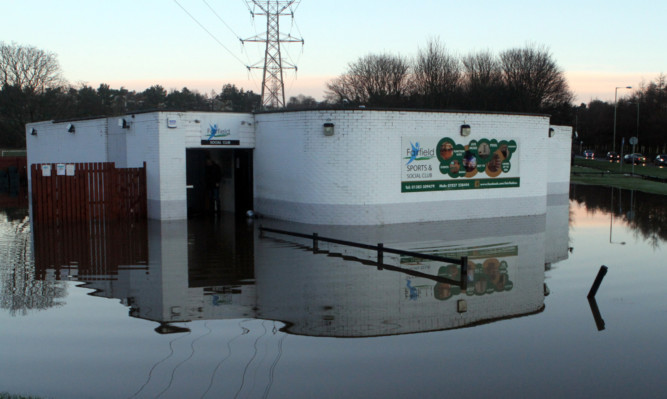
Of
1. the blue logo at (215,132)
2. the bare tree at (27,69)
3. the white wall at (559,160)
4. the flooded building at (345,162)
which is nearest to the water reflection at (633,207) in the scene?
the white wall at (559,160)

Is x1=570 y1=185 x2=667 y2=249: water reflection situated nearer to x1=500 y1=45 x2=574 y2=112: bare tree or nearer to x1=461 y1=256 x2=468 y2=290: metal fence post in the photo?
x1=461 y1=256 x2=468 y2=290: metal fence post

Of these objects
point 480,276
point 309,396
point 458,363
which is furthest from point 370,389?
point 480,276

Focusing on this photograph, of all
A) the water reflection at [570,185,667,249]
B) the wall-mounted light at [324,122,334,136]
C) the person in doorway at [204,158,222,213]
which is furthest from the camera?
the person in doorway at [204,158,222,213]

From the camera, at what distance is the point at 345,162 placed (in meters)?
18.7

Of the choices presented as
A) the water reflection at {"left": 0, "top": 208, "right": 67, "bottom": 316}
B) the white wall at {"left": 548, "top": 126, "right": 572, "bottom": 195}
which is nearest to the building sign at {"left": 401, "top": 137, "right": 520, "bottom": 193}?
the white wall at {"left": 548, "top": 126, "right": 572, "bottom": 195}

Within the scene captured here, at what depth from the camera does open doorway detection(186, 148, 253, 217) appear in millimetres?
22141

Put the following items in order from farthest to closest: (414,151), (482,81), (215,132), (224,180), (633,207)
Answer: (482,81)
(633,207)
(224,180)
(215,132)
(414,151)

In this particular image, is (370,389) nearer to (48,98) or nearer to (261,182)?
(261,182)

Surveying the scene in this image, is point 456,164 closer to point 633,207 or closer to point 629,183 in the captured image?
point 633,207

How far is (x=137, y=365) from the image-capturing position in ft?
22.5

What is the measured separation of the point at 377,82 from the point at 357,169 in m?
46.9

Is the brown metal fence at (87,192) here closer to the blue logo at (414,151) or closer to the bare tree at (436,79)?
the blue logo at (414,151)

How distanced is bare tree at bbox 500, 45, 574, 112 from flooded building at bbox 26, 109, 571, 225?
4302 cm

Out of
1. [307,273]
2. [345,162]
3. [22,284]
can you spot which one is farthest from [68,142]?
[307,273]
